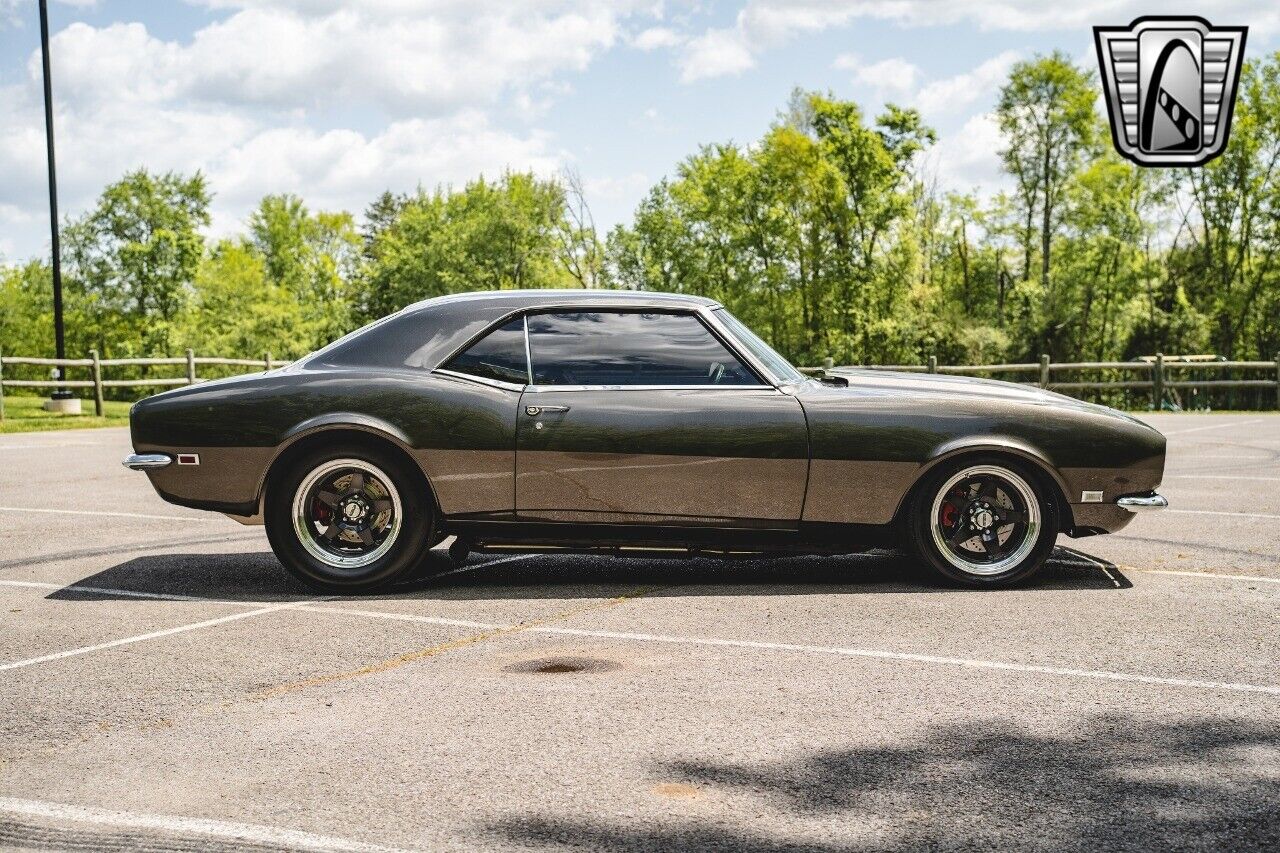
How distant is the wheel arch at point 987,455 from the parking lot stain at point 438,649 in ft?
4.46

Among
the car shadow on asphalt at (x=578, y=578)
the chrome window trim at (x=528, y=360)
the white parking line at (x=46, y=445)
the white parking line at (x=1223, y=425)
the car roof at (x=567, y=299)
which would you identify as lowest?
the white parking line at (x=1223, y=425)

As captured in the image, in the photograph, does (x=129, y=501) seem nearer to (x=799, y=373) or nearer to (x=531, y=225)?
(x=799, y=373)

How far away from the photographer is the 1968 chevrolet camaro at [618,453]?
579 cm

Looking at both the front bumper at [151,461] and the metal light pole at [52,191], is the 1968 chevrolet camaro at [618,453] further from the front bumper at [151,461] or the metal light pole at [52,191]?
the metal light pole at [52,191]

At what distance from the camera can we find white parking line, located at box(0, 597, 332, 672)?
4633 millimetres

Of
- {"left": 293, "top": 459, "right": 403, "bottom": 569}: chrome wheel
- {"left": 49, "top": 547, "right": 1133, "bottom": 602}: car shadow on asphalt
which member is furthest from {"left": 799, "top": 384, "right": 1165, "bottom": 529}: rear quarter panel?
{"left": 293, "top": 459, "right": 403, "bottom": 569}: chrome wheel

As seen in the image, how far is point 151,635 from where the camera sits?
16.7ft

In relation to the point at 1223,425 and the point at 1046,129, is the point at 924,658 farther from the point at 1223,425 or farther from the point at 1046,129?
the point at 1046,129

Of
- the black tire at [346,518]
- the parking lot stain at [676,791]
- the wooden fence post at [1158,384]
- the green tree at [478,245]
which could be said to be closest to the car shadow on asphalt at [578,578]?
the black tire at [346,518]

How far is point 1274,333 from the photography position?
147ft

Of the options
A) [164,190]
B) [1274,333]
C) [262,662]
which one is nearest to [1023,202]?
[1274,333]

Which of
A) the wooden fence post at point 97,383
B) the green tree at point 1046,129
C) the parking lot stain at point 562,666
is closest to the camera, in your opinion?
the parking lot stain at point 562,666

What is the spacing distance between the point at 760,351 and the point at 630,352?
655mm

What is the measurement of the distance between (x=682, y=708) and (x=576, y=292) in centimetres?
272
